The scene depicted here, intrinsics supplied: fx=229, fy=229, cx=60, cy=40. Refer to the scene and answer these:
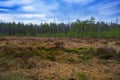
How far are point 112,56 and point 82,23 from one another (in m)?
53.8

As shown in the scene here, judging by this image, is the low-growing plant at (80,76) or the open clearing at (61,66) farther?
the open clearing at (61,66)

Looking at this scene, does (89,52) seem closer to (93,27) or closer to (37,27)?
(93,27)

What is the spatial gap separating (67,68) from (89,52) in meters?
5.05

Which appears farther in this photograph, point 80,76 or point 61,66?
point 61,66

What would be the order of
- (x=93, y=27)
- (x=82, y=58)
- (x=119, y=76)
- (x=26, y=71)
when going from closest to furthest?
1. (x=119, y=76)
2. (x=26, y=71)
3. (x=82, y=58)
4. (x=93, y=27)

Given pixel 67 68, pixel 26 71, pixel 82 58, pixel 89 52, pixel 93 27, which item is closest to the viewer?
pixel 26 71

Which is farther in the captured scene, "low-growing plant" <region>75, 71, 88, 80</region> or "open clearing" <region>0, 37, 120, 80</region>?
"open clearing" <region>0, 37, 120, 80</region>

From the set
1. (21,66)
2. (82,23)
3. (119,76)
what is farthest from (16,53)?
(82,23)

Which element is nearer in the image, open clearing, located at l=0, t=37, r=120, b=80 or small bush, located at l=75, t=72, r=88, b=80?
small bush, located at l=75, t=72, r=88, b=80

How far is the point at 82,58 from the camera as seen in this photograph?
1378cm

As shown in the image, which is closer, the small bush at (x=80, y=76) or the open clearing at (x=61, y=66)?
the small bush at (x=80, y=76)

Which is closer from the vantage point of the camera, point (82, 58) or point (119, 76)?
point (119, 76)

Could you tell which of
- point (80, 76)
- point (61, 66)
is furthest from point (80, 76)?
point (61, 66)

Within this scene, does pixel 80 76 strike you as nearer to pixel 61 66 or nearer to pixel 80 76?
pixel 80 76
